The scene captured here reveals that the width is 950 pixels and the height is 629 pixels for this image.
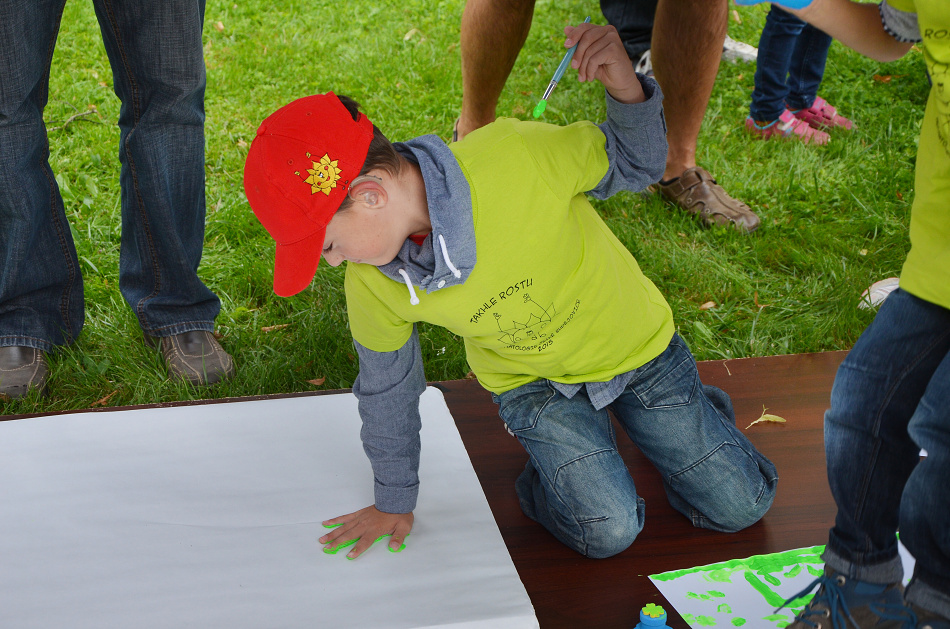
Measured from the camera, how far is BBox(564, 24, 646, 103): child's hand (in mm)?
1142

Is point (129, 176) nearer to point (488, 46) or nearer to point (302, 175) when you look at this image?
point (302, 175)

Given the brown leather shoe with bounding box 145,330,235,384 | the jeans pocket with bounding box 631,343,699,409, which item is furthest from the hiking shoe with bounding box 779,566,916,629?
the brown leather shoe with bounding box 145,330,235,384

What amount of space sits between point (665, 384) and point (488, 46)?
1.27 meters

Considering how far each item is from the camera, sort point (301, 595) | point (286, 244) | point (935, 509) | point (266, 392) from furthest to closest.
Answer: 1. point (266, 392)
2. point (301, 595)
3. point (286, 244)
4. point (935, 509)

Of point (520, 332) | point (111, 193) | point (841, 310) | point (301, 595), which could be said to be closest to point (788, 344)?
point (841, 310)

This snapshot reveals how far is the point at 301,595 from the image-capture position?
1233mm

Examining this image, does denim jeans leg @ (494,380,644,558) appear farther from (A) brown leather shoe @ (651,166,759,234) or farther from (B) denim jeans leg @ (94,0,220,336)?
(A) brown leather shoe @ (651,166,759,234)

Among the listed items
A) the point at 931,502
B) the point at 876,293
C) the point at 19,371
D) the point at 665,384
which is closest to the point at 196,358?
the point at 19,371

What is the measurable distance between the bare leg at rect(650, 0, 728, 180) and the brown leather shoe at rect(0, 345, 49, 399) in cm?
174

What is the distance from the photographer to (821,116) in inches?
117

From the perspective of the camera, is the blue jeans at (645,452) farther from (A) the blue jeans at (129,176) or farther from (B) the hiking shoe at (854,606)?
(A) the blue jeans at (129,176)

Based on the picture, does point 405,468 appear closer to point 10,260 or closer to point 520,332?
point 520,332

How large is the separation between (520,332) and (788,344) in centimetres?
96

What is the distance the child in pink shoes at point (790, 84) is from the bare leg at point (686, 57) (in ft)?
1.70
